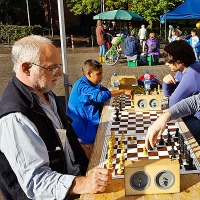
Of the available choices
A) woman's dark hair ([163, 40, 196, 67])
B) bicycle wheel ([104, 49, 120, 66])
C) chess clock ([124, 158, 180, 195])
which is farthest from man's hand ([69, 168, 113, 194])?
bicycle wheel ([104, 49, 120, 66])

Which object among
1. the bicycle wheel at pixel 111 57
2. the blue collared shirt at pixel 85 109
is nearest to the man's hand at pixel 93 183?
the blue collared shirt at pixel 85 109

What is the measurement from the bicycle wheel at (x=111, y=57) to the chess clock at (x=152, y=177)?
10.2 metres

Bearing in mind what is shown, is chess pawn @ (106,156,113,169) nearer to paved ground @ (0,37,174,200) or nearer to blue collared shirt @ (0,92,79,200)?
blue collared shirt @ (0,92,79,200)

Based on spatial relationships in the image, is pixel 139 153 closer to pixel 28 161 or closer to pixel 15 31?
pixel 28 161

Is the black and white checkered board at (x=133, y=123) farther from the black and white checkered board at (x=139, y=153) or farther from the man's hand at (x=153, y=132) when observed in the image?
the man's hand at (x=153, y=132)

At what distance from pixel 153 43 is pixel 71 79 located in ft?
12.0

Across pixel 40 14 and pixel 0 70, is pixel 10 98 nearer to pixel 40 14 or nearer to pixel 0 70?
pixel 0 70

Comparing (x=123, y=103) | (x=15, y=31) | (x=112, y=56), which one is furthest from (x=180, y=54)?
(x=15, y=31)

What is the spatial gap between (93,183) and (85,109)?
1.93 metres

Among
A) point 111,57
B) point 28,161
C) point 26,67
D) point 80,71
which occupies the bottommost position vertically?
point 80,71

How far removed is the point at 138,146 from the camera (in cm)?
248

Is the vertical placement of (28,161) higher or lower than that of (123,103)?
higher

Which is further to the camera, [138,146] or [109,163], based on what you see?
[138,146]

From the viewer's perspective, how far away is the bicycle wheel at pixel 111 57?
39.0 feet
